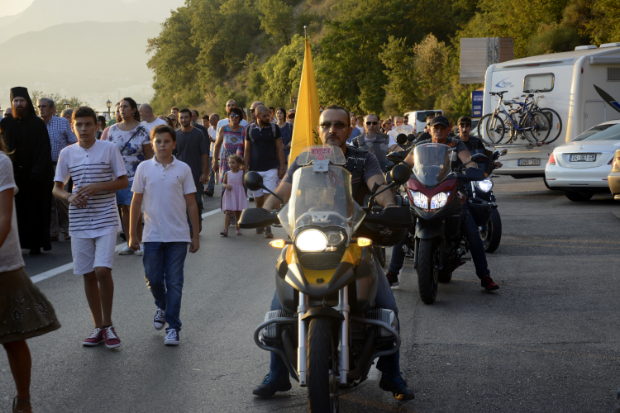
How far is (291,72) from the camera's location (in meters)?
82.9

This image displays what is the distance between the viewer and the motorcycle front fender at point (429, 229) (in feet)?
22.7

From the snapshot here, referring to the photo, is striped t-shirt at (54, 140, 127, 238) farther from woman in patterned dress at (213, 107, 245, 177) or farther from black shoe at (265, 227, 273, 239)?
woman in patterned dress at (213, 107, 245, 177)

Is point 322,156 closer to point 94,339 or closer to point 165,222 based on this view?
point 165,222

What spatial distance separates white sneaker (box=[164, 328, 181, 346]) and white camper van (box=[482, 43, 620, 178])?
13.6m

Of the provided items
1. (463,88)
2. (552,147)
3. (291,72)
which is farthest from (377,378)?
(291,72)

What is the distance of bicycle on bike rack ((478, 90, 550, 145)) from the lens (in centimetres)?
1744

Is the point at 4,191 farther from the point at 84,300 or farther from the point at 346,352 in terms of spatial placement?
the point at 84,300

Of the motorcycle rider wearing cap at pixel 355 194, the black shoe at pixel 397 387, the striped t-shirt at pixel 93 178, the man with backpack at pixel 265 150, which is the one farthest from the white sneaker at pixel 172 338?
the man with backpack at pixel 265 150

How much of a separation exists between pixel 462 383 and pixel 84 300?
13.5 ft

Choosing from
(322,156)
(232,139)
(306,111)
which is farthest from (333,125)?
(232,139)

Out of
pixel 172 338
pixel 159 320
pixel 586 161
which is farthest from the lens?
pixel 586 161

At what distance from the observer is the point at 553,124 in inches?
691

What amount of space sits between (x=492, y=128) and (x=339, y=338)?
15.6 m

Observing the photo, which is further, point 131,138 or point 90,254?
point 131,138
